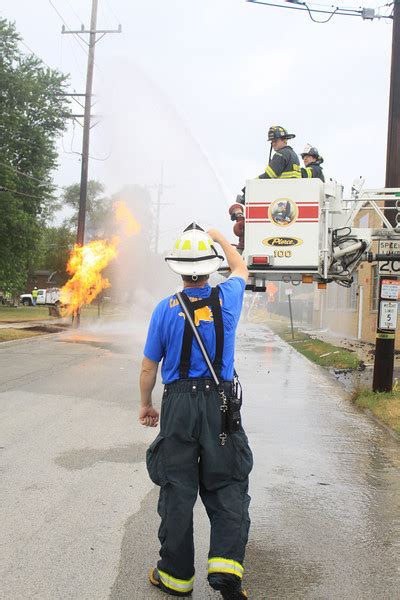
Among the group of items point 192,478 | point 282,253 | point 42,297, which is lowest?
point 192,478

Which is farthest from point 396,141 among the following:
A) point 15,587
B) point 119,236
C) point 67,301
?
point 119,236

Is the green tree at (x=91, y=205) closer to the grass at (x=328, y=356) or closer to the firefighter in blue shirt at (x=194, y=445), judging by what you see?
the grass at (x=328, y=356)

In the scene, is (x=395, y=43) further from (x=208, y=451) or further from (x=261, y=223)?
(x=208, y=451)

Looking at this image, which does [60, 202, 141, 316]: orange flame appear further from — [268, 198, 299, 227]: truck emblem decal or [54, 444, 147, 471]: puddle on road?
[268, 198, 299, 227]: truck emblem decal

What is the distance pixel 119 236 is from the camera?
105 ft

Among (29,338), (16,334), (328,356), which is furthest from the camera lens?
(16,334)

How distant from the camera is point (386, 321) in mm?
9625

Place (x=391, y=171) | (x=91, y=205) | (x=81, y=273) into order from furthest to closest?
(x=91, y=205), (x=81, y=273), (x=391, y=171)

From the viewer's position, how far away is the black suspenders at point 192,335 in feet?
10.9

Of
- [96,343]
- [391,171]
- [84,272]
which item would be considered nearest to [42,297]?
[84,272]

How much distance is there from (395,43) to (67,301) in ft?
64.7

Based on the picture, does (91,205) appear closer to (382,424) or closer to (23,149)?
(23,149)

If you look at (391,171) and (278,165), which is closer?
(278,165)

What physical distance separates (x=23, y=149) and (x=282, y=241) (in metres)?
19.2
